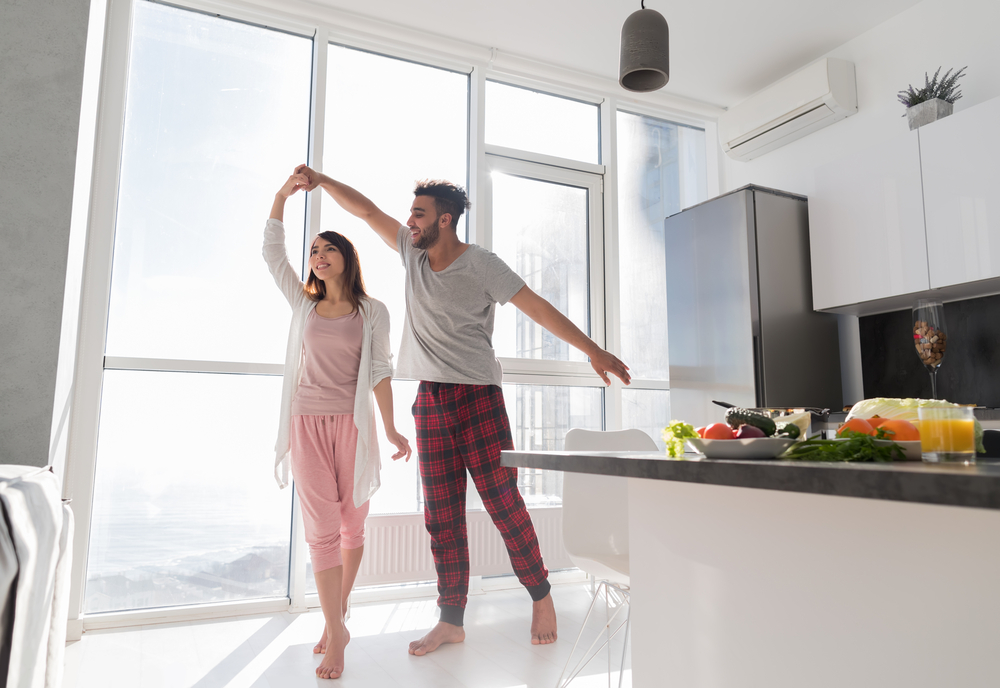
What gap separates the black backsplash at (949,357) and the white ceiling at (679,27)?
4.67 ft

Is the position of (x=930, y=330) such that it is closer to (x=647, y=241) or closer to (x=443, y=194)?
(x=443, y=194)

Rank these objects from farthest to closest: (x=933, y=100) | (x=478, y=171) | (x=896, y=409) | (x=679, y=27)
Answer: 1. (x=478, y=171)
2. (x=679, y=27)
3. (x=933, y=100)
4. (x=896, y=409)

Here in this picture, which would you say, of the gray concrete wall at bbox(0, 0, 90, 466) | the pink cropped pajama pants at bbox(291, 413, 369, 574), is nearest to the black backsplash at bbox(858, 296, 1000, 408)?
the pink cropped pajama pants at bbox(291, 413, 369, 574)

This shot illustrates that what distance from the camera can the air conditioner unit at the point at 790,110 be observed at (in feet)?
11.0

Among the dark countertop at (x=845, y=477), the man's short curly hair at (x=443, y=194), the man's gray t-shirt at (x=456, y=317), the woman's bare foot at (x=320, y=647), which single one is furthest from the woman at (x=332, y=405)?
the dark countertop at (x=845, y=477)

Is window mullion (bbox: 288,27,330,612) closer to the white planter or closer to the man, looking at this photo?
the man

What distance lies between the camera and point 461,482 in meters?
2.58

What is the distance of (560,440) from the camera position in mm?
3592

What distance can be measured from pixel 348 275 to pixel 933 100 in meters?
2.48

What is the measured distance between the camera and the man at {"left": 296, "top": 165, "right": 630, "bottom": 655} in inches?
98.4

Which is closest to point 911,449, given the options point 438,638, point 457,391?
point 457,391

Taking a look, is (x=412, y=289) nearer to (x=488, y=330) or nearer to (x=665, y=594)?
(x=488, y=330)

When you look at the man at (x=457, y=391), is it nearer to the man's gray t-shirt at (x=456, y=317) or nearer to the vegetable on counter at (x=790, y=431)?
the man's gray t-shirt at (x=456, y=317)

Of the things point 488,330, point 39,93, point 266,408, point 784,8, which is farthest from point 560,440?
point 39,93
